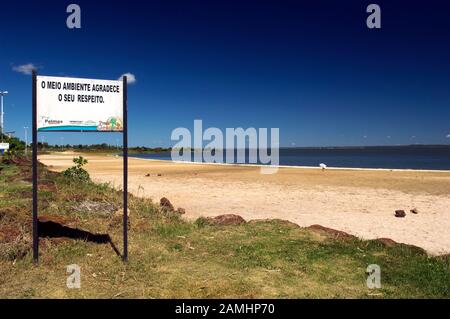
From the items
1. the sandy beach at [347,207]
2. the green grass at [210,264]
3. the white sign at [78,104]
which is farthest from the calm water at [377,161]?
the white sign at [78,104]

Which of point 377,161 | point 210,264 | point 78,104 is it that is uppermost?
point 78,104

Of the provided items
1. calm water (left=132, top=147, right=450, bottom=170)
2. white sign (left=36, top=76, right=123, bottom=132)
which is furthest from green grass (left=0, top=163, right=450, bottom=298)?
calm water (left=132, top=147, right=450, bottom=170)

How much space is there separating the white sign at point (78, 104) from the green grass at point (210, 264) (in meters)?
2.02

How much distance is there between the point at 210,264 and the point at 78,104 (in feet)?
10.1

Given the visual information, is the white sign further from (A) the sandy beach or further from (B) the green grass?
(A) the sandy beach

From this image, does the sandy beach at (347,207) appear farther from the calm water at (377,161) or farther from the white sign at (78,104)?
the calm water at (377,161)

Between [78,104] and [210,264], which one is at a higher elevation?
[78,104]

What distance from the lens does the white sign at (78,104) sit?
219 inches

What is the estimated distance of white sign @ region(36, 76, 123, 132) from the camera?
5.57 meters

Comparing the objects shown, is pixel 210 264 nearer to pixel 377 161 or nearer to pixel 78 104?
pixel 78 104

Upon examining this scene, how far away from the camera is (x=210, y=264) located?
19.5 feet

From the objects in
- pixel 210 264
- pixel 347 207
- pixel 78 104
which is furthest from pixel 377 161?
pixel 78 104
